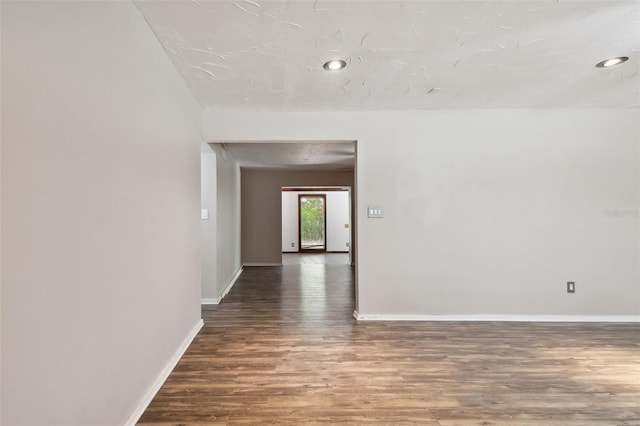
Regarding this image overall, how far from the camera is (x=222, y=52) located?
2143mm

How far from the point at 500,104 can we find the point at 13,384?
402 centimetres

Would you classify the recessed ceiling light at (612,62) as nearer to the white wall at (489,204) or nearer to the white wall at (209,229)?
the white wall at (489,204)

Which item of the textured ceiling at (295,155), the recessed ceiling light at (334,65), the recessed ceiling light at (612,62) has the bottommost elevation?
the textured ceiling at (295,155)

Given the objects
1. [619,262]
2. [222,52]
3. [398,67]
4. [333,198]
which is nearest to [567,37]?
[398,67]

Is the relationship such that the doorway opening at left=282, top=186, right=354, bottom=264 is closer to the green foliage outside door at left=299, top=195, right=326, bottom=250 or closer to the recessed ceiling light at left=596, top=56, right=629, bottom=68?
the green foliage outside door at left=299, top=195, right=326, bottom=250

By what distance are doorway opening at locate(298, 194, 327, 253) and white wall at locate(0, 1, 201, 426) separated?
26.3 feet

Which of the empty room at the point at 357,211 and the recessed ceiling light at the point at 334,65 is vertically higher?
the recessed ceiling light at the point at 334,65

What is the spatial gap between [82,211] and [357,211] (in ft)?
8.38

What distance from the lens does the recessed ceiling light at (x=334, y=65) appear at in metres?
2.30

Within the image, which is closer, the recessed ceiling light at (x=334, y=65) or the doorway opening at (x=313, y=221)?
the recessed ceiling light at (x=334, y=65)

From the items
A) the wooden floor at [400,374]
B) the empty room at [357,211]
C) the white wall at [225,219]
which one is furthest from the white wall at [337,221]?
the wooden floor at [400,374]

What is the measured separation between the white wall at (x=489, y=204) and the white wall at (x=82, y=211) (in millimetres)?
1699

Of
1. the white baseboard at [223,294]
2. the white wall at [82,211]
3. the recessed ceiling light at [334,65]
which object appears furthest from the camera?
the white baseboard at [223,294]

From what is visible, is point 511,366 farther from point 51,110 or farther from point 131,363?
point 51,110
